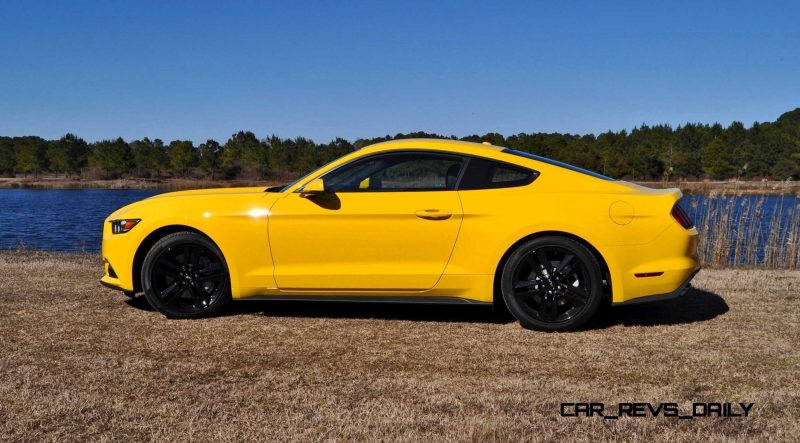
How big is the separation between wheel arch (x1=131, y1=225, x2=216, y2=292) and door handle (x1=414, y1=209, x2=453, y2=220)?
1906mm

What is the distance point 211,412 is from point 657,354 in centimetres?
291

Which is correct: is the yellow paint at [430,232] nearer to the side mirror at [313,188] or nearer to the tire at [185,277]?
the side mirror at [313,188]

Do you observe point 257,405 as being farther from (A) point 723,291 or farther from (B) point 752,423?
(A) point 723,291

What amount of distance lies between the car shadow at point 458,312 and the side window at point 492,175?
1136 millimetres

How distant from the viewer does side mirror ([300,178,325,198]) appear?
16.9 ft

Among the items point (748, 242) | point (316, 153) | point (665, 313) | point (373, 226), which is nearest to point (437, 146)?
point (373, 226)

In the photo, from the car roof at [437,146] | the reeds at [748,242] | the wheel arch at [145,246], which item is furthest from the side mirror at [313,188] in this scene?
the reeds at [748,242]

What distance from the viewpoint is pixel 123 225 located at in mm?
5641

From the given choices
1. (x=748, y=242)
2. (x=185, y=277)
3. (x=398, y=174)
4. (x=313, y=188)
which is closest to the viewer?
(x=313, y=188)

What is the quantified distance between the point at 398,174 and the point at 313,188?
2.21ft

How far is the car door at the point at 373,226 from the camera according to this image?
5113 millimetres

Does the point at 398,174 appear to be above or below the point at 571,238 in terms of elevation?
above

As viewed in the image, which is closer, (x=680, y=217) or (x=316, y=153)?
(x=680, y=217)

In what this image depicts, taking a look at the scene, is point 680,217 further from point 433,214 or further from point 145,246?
point 145,246
